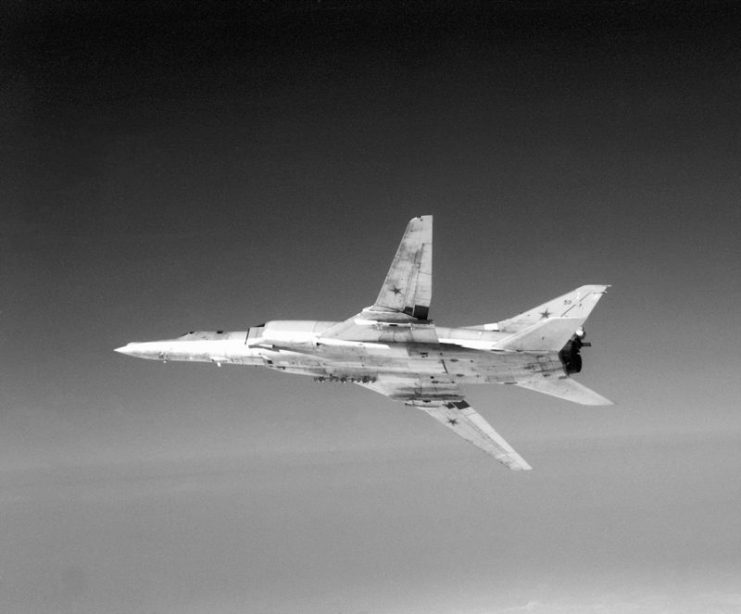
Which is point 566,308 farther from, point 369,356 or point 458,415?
point 458,415

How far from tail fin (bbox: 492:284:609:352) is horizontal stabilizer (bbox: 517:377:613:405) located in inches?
88.1

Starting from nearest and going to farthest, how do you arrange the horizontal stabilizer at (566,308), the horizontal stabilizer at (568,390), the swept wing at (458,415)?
1. the horizontal stabilizer at (566,308)
2. the horizontal stabilizer at (568,390)
3. the swept wing at (458,415)

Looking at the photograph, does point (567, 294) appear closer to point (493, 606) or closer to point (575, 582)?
point (493, 606)

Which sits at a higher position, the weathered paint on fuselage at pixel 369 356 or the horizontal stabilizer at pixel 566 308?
the horizontal stabilizer at pixel 566 308

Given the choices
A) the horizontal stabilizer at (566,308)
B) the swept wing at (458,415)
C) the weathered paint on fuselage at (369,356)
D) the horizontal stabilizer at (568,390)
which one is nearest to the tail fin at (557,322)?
the horizontal stabilizer at (566,308)

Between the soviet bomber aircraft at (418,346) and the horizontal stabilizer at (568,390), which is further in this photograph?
the horizontal stabilizer at (568,390)

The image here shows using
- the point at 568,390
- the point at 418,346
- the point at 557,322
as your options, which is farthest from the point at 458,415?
the point at 557,322

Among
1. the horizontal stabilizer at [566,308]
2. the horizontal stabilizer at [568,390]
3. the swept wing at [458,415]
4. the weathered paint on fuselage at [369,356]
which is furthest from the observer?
the swept wing at [458,415]

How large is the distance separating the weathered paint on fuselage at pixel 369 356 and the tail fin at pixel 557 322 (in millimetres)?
349

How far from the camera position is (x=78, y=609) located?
3374 inches

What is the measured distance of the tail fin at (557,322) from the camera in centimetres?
1809

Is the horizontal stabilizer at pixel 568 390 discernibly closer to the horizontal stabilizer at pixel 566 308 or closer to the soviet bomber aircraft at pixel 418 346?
the soviet bomber aircraft at pixel 418 346

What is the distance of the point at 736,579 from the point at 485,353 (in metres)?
103

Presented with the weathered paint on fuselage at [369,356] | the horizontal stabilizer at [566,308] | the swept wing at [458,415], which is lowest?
the swept wing at [458,415]
